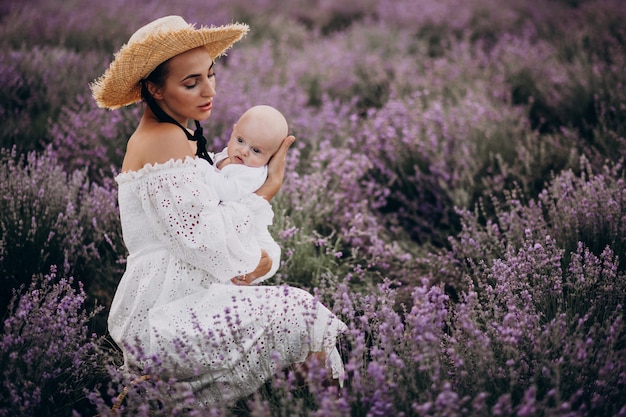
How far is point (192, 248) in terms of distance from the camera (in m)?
2.02

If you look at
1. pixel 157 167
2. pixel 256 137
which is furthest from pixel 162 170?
pixel 256 137

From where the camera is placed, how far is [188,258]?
2.07 metres

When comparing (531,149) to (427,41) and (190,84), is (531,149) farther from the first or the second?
(427,41)

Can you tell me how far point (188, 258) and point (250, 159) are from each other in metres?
0.45

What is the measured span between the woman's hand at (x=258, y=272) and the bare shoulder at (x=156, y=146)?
50cm

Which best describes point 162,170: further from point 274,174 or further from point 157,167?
point 274,174

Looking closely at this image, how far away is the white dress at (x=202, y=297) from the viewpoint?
1.99 meters

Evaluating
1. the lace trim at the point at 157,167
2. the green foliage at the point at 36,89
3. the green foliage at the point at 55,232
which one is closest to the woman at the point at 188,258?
the lace trim at the point at 157,167

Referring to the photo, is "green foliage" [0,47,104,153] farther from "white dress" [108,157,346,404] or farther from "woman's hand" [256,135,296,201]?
"woman's hand" [256,135,296,201]

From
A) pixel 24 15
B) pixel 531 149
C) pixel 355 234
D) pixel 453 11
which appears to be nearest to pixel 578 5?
pixel 453 11

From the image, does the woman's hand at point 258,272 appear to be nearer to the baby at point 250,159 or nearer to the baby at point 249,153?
the baby at point 250,159

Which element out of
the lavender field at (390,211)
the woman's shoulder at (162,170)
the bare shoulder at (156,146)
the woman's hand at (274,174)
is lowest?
the lavender field at (390,211)

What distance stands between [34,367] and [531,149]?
3.45 m

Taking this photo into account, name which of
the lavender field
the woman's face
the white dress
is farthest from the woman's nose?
the lavender field
